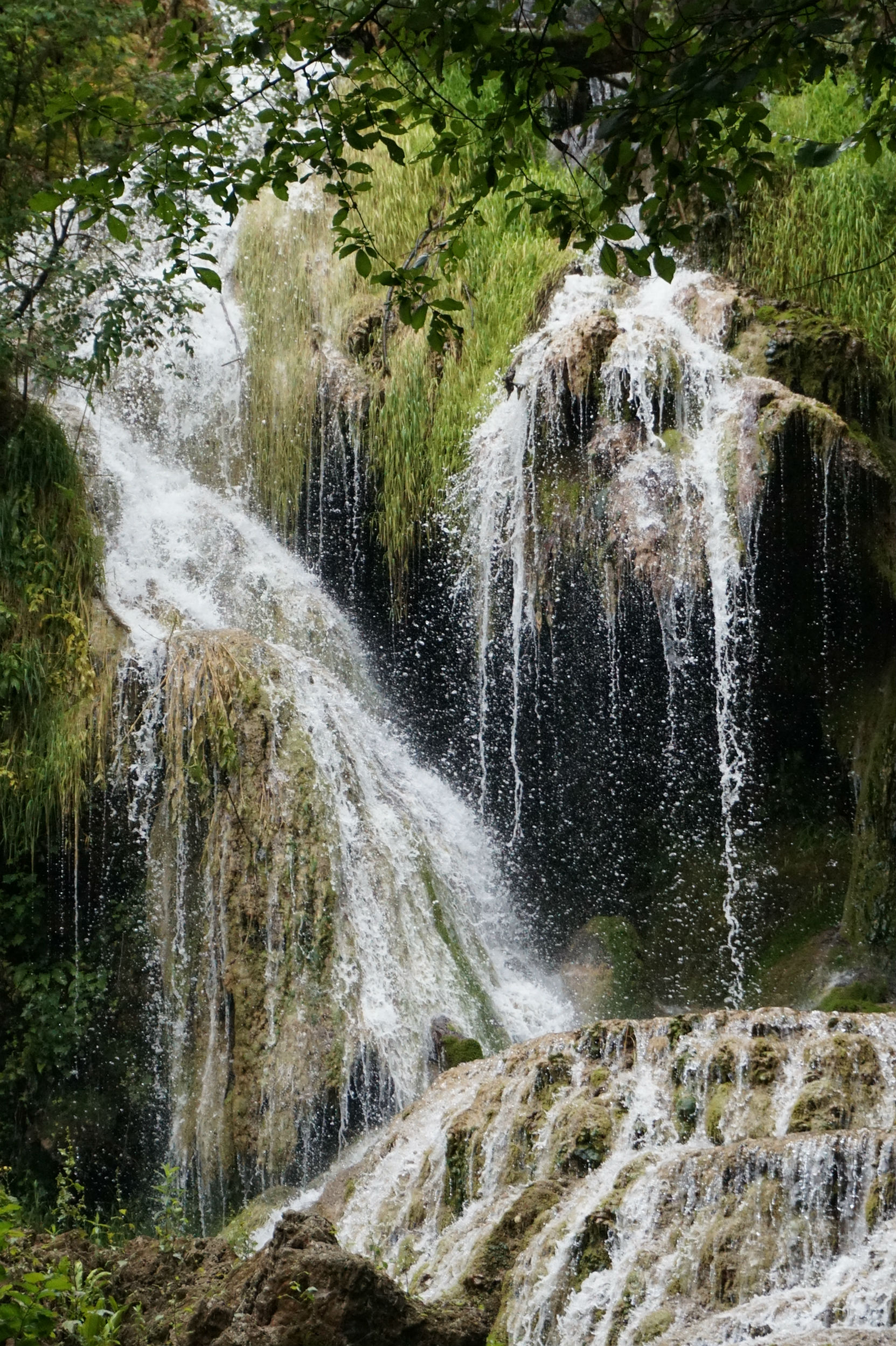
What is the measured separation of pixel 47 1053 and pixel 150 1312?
4.75 m

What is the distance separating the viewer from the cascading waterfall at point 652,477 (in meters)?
8.95

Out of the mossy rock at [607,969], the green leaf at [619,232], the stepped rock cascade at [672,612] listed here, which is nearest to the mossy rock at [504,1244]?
the green leaf at [619,232]

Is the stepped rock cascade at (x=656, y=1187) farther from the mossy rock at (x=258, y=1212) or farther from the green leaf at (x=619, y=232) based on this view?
the green leaf at (x=619, y=232)

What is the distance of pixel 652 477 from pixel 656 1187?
5.77 meters

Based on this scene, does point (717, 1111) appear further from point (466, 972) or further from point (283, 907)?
point (283, 907)

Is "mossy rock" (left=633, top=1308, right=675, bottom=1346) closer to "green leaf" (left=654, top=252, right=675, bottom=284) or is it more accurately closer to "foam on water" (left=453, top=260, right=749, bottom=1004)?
"green leaf" (left=654, top=252, right=675, bottom=284)

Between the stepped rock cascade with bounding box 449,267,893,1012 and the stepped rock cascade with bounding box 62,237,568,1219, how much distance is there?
104 cm

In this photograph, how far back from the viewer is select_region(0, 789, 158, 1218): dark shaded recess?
7.92 meters

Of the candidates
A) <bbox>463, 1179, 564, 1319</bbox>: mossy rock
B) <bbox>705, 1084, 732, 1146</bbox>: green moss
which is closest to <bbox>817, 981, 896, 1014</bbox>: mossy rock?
<bbox>705, 1084, 732, 1146</bbox>: green moss

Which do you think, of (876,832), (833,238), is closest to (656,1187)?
(876,832)

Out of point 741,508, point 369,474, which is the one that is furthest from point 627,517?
point 369,474

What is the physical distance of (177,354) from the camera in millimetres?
11953

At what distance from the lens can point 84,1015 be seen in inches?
314

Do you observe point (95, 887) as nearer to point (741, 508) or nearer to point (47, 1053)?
point (47, 1053)
